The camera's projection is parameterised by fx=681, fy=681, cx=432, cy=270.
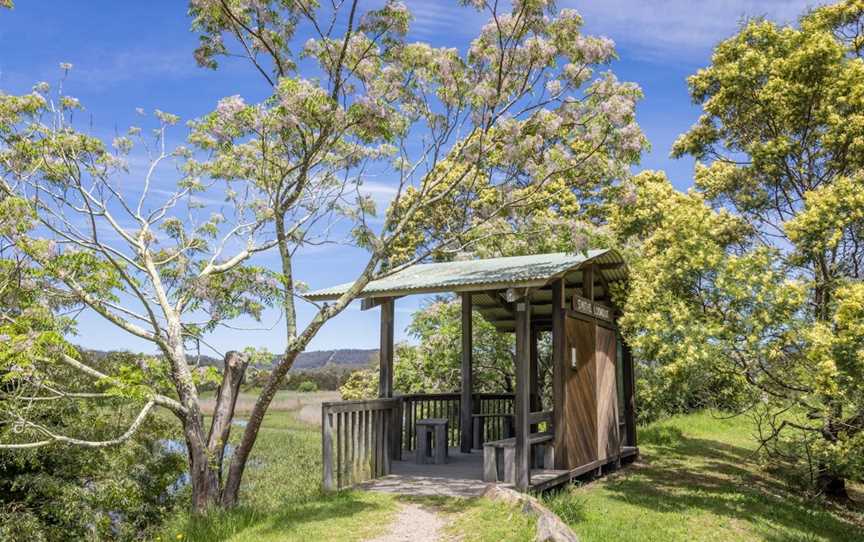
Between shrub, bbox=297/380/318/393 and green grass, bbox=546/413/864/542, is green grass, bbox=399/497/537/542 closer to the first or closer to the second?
green grass, bbox=546/413/864/542

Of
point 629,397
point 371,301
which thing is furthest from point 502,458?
point 629,397

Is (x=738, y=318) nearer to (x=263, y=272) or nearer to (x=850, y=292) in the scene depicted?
(x=850, y=292)

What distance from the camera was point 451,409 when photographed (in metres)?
14.0

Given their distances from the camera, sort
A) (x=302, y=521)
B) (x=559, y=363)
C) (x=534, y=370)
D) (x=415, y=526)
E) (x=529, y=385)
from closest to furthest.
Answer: (x=415, y=526) < (x=302, y=521) < (x=559, y=363) < (x=529, y=385) < (x=534, y=370)

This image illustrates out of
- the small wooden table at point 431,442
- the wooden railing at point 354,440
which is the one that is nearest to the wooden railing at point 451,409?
the small wooden table at point 431,442

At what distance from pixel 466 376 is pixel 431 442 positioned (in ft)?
5.04

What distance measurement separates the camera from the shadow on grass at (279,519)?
23.7ft

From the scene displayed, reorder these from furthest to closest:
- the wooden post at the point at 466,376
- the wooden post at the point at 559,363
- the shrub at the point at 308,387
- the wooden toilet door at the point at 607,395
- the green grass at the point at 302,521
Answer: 1. the shrub at the point at 308,387
2. the wooden post at the point at 466,376
3. the wooden toilet door at the point at 607,395
4. the wooden post at the point at 559,363
5. the green grass at the point at 302,521

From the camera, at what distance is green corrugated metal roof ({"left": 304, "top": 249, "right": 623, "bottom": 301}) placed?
9094 millimetres

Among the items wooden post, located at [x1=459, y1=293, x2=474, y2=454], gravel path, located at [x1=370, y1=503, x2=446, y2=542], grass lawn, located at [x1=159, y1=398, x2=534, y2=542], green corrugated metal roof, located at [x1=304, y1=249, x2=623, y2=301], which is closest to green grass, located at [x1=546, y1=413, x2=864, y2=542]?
grass lawn, located at [x1=159, y1=398, x2=534, y2=542]

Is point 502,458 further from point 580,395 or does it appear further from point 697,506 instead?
point 697,506

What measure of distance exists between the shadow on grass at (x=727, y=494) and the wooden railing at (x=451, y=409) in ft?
9.07

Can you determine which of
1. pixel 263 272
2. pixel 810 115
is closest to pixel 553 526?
pixel 263 272

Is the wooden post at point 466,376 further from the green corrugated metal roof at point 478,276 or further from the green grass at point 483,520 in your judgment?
the green grass at point 483,520
